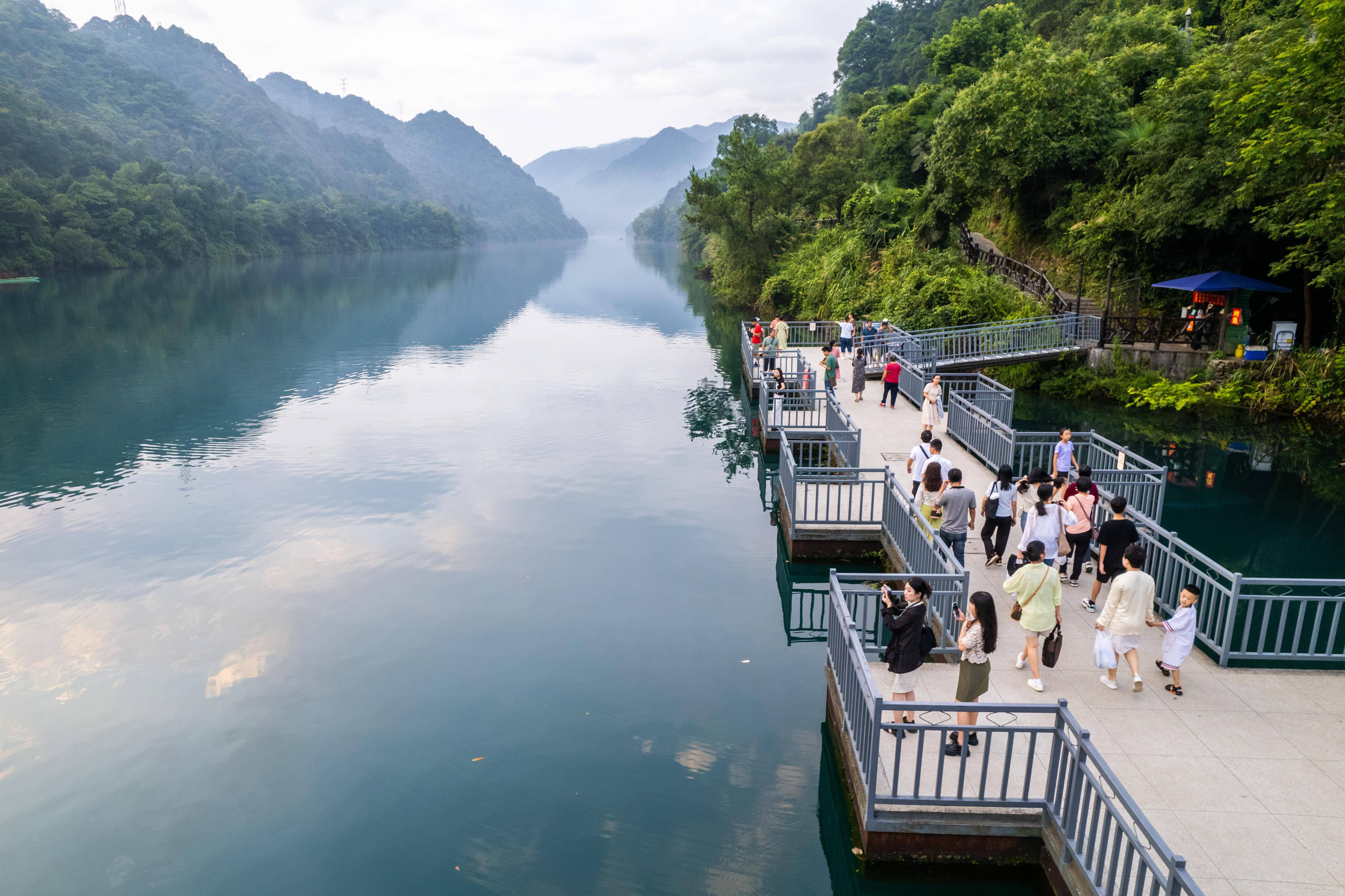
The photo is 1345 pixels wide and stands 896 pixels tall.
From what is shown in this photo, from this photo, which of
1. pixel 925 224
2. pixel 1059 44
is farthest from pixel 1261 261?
pixel 1059 44

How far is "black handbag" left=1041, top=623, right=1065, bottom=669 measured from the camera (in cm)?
818

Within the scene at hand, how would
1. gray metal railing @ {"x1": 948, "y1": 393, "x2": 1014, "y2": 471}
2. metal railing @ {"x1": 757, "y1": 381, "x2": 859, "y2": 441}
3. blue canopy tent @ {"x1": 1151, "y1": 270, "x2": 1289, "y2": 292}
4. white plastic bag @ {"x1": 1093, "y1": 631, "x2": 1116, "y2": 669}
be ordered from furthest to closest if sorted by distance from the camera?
1. blue canopy tent @ {"x1": 1151, "y1": 270, "x2": 1289, "y2": 292}
2. metal railing @ {"x1": 757, "y1": 381, "x2": 859, "y2": 441}
3. gray metal railing @ {"x1": 948, "y1": 393, "x2": 1014, "y2": 471}
4. white plastic bag @ {"x1": 1093, "y1": 631, "x2": 1116, "y2": 669}

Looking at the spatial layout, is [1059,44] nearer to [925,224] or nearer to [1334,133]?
[925,224]

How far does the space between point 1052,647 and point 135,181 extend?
11244 cm

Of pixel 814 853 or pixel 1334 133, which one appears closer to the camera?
pixel 814 853

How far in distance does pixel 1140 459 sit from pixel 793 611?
610 centimetres

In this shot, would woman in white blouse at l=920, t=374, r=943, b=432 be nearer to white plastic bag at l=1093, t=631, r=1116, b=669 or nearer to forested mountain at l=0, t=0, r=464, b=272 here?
white plastic bag at l=1093, t=631, r=1116, b=669

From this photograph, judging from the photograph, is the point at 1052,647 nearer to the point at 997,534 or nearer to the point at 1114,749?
the point at 1114,749

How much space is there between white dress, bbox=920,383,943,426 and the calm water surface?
4.40m

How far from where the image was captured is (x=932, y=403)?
18266mm

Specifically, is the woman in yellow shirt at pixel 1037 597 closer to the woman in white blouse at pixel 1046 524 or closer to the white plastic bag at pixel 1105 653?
the white plastic bag at pixel 1105 653

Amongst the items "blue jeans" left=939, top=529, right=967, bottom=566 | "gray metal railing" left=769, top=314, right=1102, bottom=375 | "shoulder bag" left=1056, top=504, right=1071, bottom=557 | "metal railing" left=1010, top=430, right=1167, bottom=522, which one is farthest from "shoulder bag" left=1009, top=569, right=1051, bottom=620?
"gray metal railing" left=769, top=314, right=1102, bottom=375

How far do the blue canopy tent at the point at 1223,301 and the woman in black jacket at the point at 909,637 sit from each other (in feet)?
67.5

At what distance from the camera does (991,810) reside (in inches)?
257
